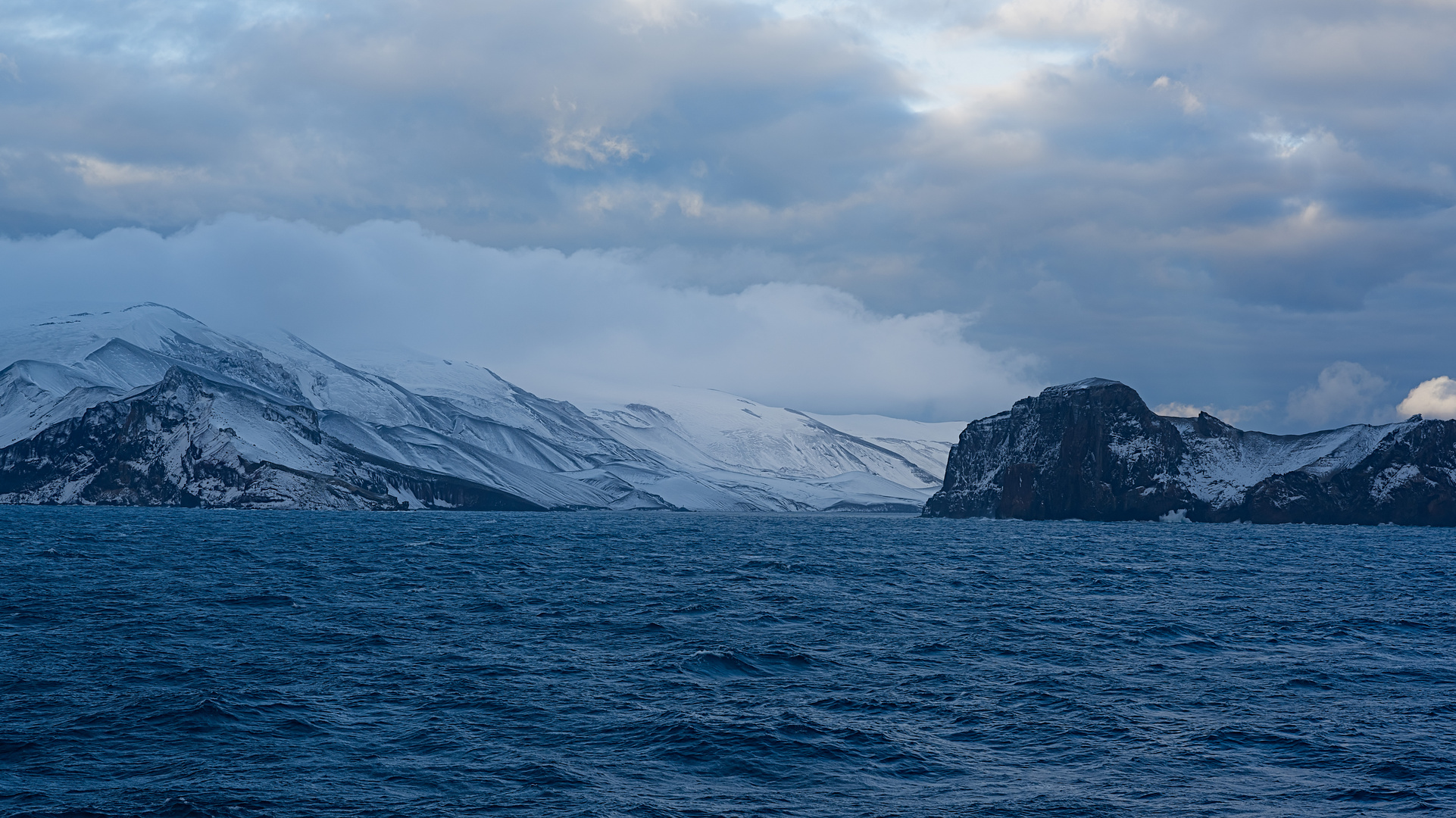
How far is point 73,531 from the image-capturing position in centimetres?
13225

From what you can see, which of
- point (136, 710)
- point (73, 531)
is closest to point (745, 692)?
point (136, 710)

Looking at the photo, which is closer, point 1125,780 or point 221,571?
point 1125,780

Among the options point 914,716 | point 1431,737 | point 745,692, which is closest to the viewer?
point 1431,737

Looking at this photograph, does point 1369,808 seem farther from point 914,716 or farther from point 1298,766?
point 914,716

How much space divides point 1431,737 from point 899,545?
4287 inches

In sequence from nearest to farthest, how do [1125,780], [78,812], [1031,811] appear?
[78,812], [1031,811], [1125,780]

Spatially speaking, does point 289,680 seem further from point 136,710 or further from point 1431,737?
point 1431,737

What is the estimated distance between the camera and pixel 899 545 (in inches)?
5536

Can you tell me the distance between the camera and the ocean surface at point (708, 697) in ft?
87.2

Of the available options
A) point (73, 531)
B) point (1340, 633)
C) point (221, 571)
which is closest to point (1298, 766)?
point (1340, 633)

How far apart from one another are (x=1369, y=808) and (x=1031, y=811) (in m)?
7.59

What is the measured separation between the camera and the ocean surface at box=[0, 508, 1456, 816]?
26594 mm

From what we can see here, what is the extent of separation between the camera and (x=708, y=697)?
121 feet

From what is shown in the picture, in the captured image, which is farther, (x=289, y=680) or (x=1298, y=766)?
(x=289, y=680)
